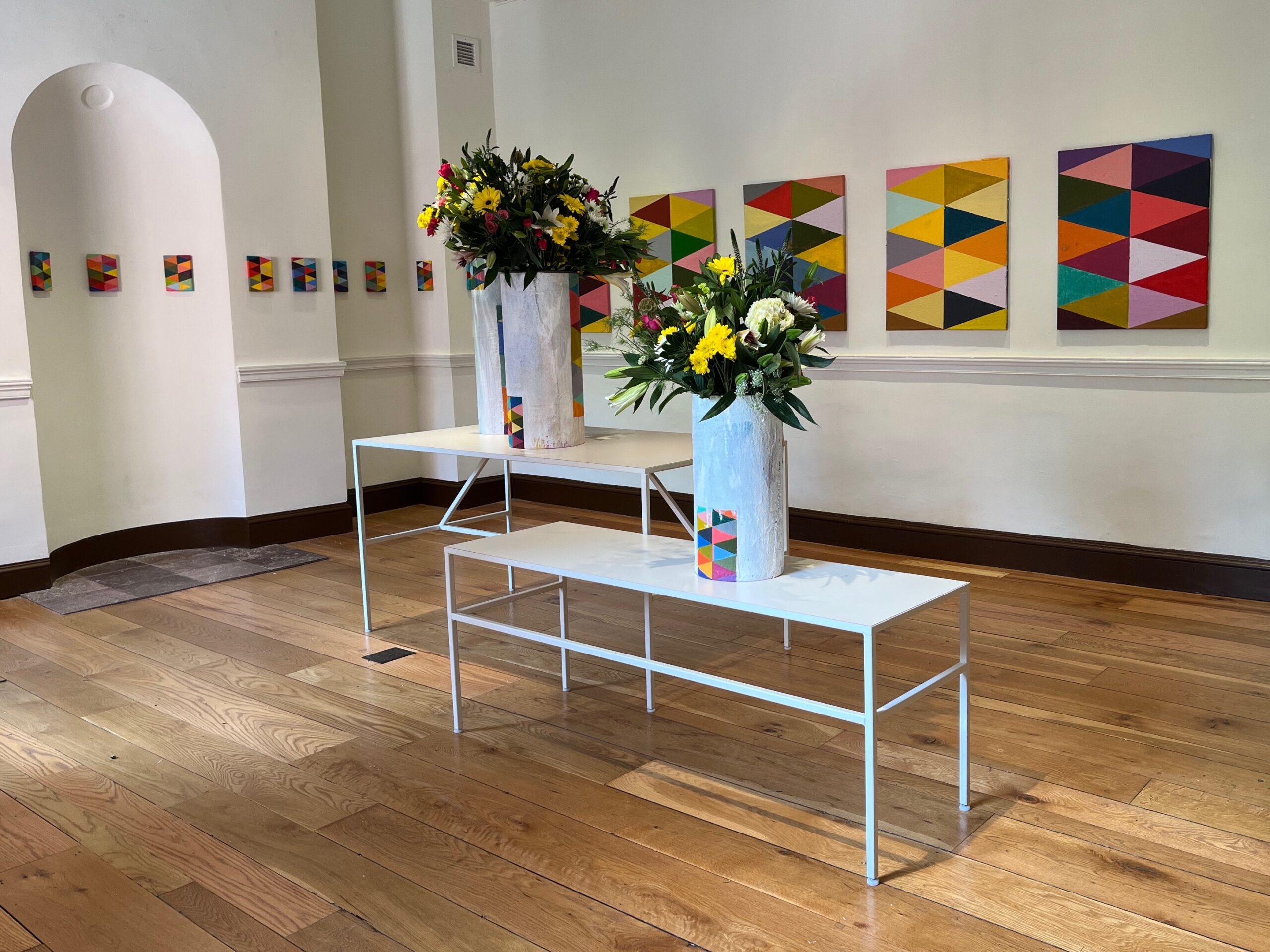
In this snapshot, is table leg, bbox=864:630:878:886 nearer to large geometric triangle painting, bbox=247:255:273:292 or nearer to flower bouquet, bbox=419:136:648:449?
flower bouquet, bbox=419:136:648:449

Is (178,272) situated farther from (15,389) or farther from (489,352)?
(489,352)

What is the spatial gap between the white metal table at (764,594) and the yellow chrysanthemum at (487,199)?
3.31 ft

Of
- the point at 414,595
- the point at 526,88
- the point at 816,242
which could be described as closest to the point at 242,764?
the point at 414,595

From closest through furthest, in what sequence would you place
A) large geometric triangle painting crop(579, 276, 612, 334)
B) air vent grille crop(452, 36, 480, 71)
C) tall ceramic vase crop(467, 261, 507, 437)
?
tall ceramic vase crop(467, 261, 507, 437) → large geometric triangle painting crop(579, 276, 612, 334) → air vent grille crop(452, 36, 480, 71)

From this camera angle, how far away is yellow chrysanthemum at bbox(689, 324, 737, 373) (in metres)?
2.30

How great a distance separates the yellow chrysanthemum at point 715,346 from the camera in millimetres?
2301

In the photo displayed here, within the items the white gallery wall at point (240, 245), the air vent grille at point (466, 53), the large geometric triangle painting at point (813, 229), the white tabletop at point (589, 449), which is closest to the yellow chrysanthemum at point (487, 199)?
the white tabletop at point (589, 449)

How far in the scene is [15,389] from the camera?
466 cm

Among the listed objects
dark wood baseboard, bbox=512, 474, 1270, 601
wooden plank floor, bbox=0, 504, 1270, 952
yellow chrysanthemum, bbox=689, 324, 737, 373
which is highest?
yellow chrysanthemum, bbox=689, 324, 737, 373

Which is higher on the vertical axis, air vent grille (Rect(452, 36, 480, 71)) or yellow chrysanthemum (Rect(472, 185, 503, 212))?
air vent grille (Rect(452, 36, 480, 71))

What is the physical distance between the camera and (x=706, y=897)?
2236mm

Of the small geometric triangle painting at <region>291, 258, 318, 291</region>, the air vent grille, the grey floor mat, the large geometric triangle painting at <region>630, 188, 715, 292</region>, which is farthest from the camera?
the air vent grille

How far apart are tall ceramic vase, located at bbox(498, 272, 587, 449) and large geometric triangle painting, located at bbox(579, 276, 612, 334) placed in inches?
100

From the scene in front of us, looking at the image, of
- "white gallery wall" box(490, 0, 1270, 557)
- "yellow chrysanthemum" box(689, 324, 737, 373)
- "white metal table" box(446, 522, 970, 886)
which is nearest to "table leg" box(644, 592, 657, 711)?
"white metal table" box(446, 522, 970, 886)
